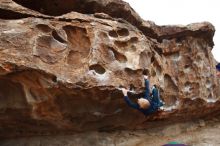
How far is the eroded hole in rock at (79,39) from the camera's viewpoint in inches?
342

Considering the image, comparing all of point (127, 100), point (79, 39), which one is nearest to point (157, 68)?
point (127, 100)

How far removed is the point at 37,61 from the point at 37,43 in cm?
40

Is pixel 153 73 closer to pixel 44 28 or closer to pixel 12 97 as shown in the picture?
pixel 44 28

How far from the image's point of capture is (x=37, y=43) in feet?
26.9

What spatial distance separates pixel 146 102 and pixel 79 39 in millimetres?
1887

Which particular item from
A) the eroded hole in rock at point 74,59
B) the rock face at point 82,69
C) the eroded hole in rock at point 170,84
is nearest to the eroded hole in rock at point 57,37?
the rock face at point 82,69

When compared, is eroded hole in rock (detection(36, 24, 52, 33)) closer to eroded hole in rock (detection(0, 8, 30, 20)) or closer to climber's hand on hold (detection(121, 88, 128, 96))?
eroded hole in rock (detection(0, 8, 30, 20))

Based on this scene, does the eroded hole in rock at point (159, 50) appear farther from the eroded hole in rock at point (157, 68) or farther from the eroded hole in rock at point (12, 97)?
the eroded hole in rock at point (12, 97)

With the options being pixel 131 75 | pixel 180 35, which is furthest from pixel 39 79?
pixel 180 35

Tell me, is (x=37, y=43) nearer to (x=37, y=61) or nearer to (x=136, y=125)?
(x=37, y=61)

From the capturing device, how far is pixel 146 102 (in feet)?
27.5

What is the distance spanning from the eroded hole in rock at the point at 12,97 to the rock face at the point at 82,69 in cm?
2

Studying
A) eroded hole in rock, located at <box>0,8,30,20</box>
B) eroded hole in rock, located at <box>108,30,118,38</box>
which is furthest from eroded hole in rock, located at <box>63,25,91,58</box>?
eroded hole in rock, located at <box>0,8,30,20</box>

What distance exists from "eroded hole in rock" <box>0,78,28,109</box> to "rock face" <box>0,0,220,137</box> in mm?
19
